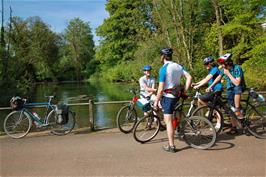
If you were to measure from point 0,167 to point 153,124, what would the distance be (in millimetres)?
3165

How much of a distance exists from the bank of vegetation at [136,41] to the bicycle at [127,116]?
292 centimetres

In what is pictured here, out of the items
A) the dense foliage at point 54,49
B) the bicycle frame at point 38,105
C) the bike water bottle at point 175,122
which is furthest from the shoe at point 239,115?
the dense foliage at point 54,49

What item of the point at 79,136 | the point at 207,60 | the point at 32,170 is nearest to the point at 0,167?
the point at 32,170

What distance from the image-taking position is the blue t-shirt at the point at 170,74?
5676 mm

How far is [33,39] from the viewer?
5803 cm

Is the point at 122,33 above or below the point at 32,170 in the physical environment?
above

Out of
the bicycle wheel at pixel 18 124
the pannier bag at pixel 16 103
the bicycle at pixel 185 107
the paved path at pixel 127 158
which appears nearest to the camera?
the paved path at pixel 127 158

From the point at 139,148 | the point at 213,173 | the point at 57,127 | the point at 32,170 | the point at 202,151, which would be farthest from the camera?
the point at 57,127

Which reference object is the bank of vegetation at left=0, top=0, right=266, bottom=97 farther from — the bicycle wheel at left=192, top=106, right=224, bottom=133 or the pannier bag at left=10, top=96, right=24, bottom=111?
the pannier bag at left=10, top=96, right=24, bottom=111

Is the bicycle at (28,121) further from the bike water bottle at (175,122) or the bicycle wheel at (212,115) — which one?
the bicycle wheel at (212,115)

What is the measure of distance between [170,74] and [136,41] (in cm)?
2309

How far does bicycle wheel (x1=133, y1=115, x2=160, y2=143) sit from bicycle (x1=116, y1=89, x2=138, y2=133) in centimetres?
97

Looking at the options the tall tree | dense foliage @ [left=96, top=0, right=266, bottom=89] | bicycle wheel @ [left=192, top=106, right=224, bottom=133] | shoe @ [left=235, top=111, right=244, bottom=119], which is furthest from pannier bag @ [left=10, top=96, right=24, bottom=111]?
the tall tree

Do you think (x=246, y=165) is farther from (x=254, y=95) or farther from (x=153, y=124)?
(x=153, y=124)
